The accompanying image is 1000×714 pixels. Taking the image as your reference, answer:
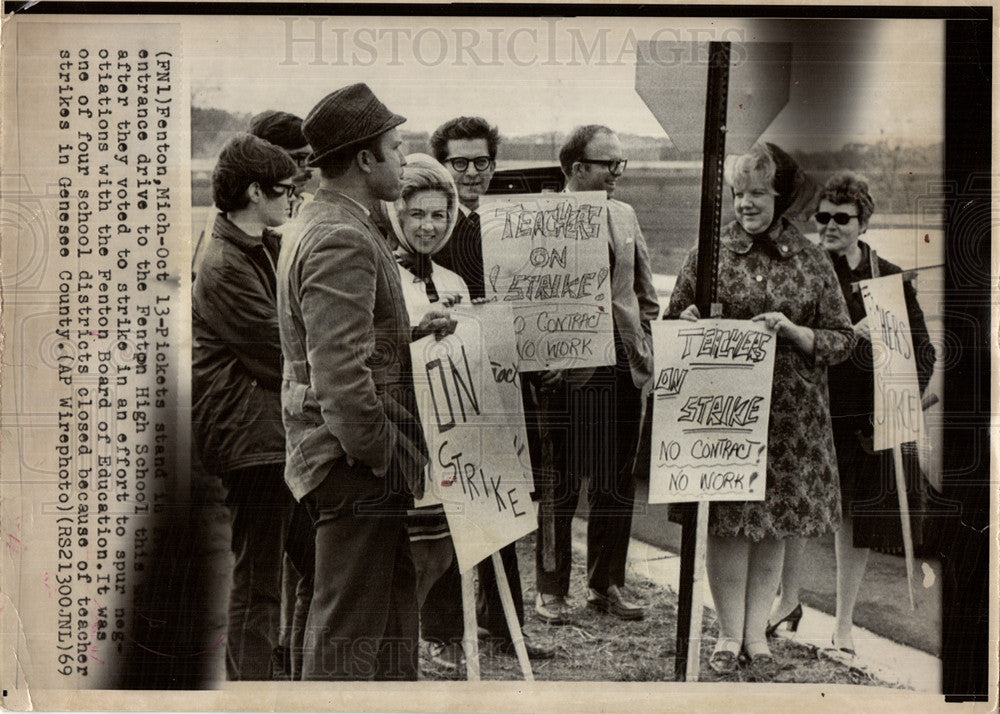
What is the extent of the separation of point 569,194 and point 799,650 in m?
1.45

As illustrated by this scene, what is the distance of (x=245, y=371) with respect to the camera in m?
2.49

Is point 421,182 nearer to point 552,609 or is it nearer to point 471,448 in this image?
point 471,448

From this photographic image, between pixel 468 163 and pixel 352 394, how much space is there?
2.36ft

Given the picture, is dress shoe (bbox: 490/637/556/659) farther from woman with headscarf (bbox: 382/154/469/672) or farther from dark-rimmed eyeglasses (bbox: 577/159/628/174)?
dark-rimmed eyeglasses (bbox: 577/159/628/174)

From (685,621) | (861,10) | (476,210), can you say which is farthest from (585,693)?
(861,10)

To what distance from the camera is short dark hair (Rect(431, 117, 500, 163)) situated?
98.3 inches

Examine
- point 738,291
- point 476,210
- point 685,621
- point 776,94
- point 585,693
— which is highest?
point 776,94

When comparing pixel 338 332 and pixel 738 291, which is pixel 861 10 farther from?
pixel 338 332

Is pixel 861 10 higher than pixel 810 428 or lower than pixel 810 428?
higher

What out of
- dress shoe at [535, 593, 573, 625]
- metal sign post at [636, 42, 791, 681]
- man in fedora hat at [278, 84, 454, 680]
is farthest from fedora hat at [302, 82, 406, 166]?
dress shoe at [535, 593, 573, 625]

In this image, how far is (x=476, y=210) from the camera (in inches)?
98.3

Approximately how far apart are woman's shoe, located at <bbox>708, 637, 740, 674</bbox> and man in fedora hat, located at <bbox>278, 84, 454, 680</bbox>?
34.0 inches

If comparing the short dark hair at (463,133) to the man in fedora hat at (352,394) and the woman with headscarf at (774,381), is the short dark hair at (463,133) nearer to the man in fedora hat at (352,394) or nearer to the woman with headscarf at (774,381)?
the man in fedora hat at (352,394)

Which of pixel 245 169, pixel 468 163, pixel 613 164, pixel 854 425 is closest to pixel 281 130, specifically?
pixel 245 169
